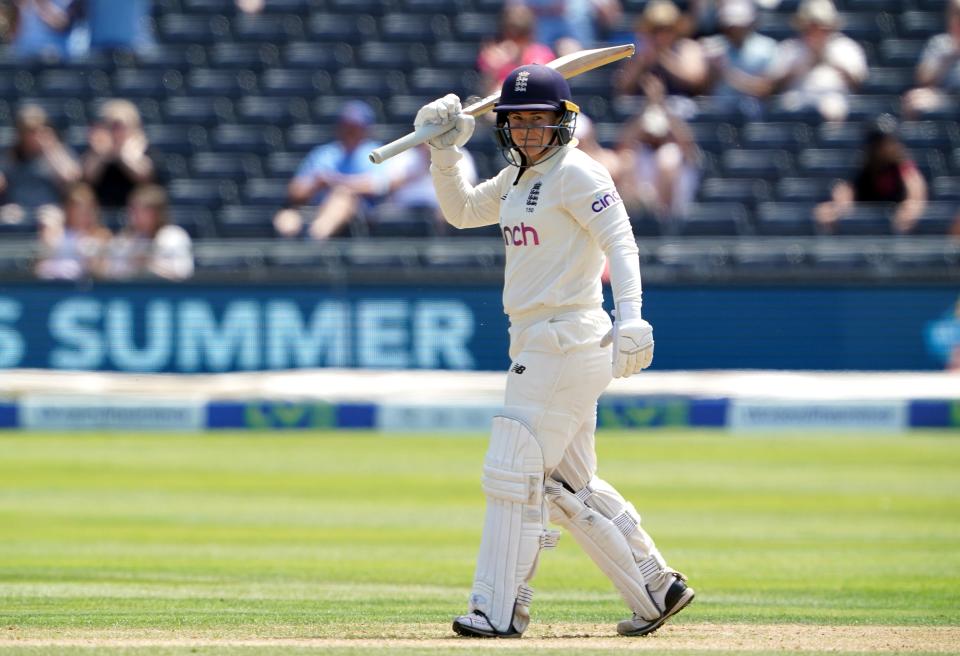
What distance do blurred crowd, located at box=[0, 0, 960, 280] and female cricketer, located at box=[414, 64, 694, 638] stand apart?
9165 mm

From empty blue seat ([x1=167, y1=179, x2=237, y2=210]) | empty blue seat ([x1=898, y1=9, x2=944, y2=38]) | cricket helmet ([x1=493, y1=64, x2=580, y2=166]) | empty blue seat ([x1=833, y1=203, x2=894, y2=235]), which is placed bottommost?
empty blue seat ([x1=833, y1=203, x2=894, y2=235])

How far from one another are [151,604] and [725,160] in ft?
34.8

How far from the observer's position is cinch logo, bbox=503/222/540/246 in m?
6.22

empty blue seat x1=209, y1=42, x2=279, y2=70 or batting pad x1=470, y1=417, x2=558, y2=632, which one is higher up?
empty blue seat x1=209, y1=42, x2=279, y2=70

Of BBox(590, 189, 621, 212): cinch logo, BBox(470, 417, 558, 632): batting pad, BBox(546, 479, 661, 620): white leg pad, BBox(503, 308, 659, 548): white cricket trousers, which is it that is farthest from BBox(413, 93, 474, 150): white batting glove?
BBox(546, 479, 661, 620): white leg pad

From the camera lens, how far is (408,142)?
6359 mm

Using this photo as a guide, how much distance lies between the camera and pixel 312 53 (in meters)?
18.4

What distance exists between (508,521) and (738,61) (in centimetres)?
1208

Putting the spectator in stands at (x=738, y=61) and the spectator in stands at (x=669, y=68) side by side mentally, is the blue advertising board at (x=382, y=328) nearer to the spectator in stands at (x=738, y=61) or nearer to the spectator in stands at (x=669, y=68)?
the spectator in stands at (x=669, y=68)

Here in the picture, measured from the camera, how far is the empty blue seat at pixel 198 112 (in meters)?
18.1

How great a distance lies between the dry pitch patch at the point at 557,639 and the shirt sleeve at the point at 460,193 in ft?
5.20

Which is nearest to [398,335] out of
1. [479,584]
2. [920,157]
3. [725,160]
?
[725,160]

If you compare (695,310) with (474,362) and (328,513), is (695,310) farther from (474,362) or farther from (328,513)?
(328,513)

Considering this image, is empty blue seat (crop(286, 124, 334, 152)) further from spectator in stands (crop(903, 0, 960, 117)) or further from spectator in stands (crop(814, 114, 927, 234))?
spectator in stands (crop(903, 0, 960, 117))
